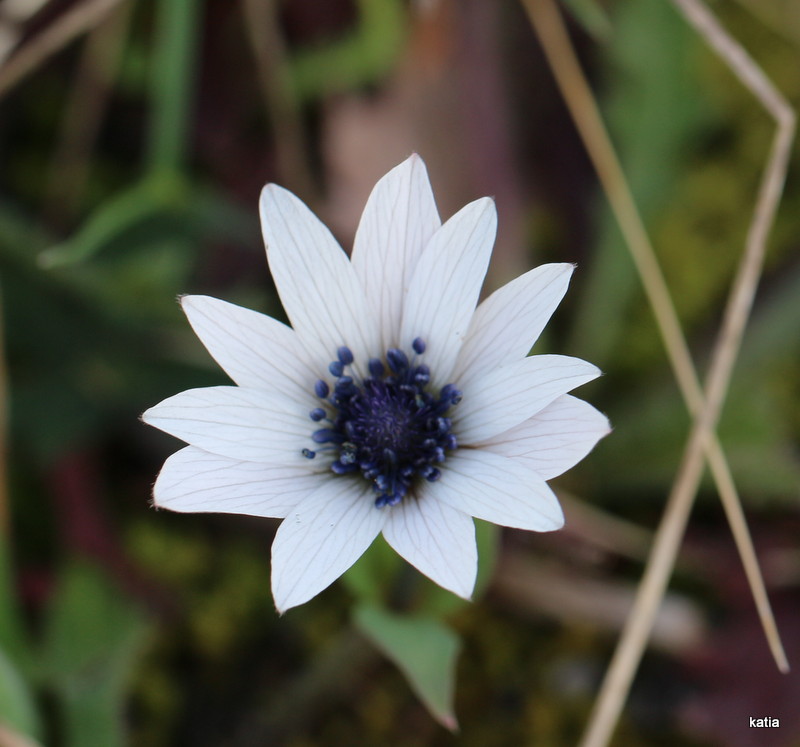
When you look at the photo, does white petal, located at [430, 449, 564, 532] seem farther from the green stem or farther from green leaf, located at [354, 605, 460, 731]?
the green stem

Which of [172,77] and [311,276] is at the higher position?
[172,77]

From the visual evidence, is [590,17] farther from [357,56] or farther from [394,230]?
[394,230]

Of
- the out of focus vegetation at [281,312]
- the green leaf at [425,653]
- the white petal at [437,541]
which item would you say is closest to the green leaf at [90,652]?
the out of focus vegetation at [281,312]

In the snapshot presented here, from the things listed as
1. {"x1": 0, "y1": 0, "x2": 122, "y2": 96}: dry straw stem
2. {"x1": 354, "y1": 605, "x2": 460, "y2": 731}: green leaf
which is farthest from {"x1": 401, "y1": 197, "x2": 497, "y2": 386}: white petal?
{"x1": 0, "y1": 0, "x2": 122, "y2": 96}: dry straw stem

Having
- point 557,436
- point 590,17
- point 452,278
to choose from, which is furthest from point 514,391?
point 590,17

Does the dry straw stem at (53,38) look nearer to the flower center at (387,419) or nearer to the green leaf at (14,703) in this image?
the flower center at (387,419)
